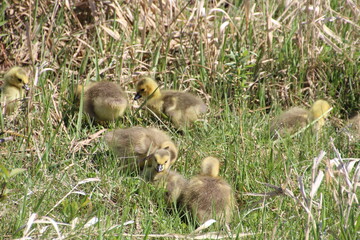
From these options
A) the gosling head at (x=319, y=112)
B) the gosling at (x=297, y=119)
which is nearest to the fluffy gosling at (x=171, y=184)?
the gosling at (x=297, y=119)

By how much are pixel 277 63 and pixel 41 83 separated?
6.19 feet

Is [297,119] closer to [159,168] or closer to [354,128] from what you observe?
[354,128]

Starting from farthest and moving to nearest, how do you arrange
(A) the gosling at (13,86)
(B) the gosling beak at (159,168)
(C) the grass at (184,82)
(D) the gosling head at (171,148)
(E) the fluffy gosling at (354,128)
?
1. (A) the gosling at (13,86)
2. (E) the fluffy gosling at (354,128)
3. (D) the gosling head at (171,148)
4. (C) the grass at (184,82)
5. (B) the gosling beak at (159,168)

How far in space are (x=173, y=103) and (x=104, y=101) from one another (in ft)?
1.62

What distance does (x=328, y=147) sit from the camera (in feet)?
13.3

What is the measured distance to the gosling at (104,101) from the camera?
421cm

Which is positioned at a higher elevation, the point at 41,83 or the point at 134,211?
the point at 41,83

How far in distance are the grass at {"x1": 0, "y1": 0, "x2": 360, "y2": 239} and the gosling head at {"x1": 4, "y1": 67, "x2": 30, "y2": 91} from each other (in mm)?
105

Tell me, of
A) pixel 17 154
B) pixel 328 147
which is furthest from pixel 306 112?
pixel 17 154

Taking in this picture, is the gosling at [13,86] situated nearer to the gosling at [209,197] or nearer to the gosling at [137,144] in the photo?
the gosling at [137,144]

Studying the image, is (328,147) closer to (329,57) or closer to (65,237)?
(329,57)

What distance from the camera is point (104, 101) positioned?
4.20 m

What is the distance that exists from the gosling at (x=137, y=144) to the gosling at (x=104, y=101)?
348 mm

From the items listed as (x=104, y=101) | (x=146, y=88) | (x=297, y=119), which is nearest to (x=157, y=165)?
(x=104, y=101)
